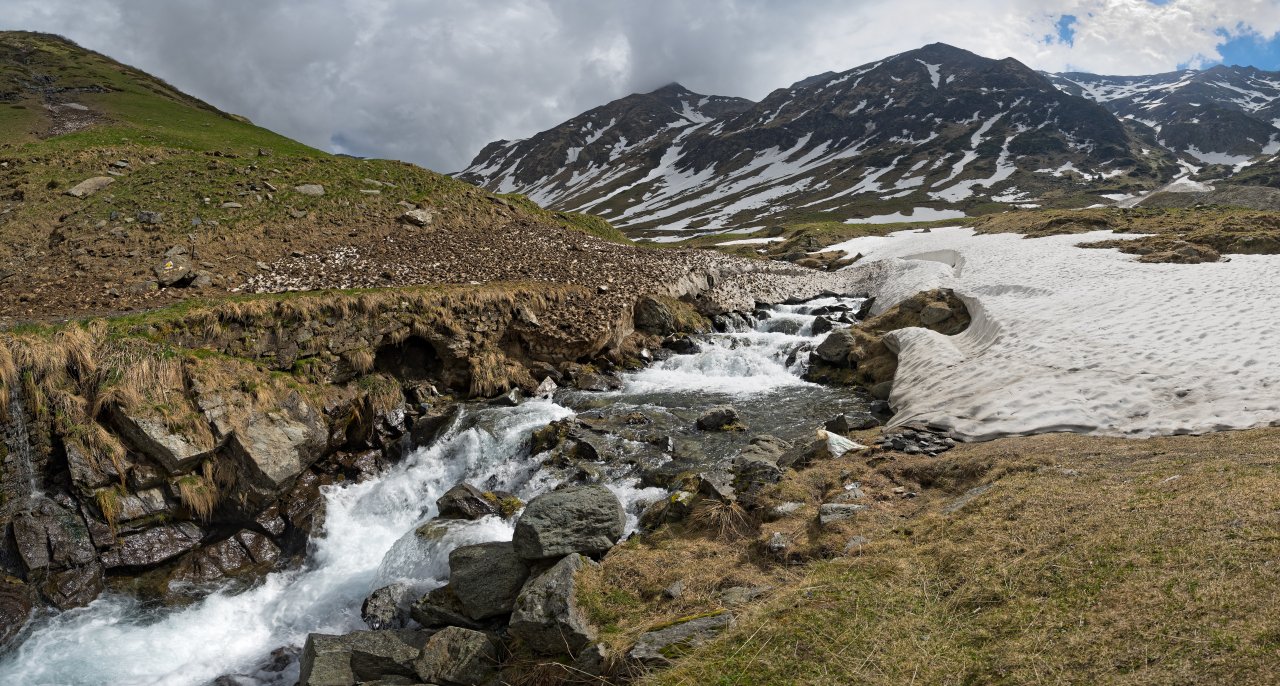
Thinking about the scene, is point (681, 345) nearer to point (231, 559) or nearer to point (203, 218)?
point (231, 559)

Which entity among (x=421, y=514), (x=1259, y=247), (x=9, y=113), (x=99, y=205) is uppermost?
(x=9, y=113)

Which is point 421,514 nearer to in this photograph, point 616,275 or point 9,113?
point 616,275

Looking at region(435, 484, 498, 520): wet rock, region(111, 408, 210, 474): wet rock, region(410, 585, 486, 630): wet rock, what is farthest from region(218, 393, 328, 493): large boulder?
region(410, 585, 486, 630): wet rock

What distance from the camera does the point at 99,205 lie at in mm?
22688

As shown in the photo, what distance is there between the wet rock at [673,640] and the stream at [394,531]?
5.01 meters

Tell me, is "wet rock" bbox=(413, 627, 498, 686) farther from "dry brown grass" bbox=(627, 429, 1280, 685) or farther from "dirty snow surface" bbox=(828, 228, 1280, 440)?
"dirty snow surface" bbox=(828, 228, 1280, 440)

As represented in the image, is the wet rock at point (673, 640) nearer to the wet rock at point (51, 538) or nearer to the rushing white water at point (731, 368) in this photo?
the wet rock at point (51, 538)

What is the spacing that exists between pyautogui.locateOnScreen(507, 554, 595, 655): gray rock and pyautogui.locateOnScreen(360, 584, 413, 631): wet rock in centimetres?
385

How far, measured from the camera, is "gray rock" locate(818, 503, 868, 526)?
7.92 metres

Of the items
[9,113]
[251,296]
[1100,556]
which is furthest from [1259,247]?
[9,113]

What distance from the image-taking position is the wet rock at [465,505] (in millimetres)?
12352

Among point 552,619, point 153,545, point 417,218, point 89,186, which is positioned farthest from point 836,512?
point 89,186

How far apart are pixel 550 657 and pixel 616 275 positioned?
72.8ft

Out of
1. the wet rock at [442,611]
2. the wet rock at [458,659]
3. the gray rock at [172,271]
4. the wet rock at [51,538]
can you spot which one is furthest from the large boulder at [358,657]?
the gray rock at [172,271]
